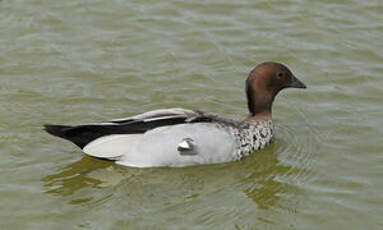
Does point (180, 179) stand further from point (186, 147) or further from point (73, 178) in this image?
point (73, 178)

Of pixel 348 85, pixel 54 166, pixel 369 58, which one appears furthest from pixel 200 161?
pixel 369 58

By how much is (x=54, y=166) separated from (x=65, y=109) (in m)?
1.37

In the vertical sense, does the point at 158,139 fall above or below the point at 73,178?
above

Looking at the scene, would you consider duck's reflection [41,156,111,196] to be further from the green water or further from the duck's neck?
the duck's neck

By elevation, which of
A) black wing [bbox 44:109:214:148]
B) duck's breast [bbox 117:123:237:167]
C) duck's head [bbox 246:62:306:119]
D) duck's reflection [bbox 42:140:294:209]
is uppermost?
duck's head [bbox 246:62:306:119]

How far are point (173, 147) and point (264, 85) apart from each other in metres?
1.52

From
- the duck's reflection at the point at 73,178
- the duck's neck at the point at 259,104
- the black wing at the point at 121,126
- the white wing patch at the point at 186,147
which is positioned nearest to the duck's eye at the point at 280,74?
the duck's neck at the point at 259,104

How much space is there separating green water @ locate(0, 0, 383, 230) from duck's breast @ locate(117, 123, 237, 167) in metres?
0.13

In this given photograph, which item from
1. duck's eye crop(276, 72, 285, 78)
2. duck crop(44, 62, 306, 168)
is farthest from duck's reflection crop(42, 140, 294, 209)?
duck's eye crop(276, 72, 285, 78)

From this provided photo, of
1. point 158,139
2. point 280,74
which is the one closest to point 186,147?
point 158,139

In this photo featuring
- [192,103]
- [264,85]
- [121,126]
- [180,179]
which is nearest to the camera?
[180,179]

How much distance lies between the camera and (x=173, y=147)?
9.55 m

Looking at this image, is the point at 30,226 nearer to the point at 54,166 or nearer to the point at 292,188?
the point at 54,166

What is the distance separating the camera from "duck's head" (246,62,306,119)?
34.0 ft
